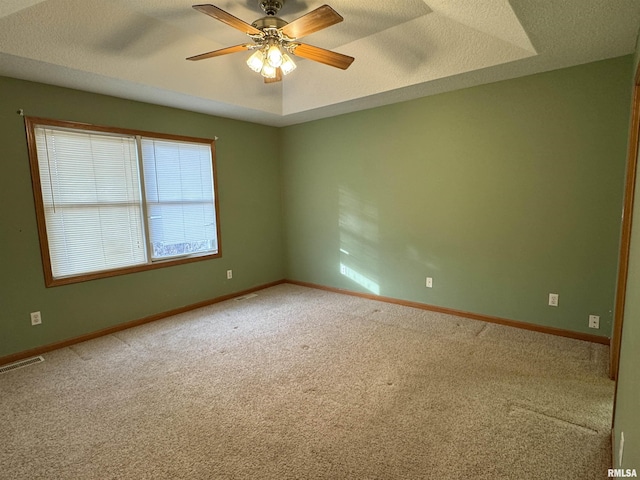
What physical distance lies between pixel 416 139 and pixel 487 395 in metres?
2.61

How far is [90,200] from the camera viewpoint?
3.20 metres

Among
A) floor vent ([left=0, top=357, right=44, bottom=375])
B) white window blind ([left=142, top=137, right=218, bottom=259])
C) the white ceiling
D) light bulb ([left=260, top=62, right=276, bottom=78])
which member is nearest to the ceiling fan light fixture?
light bulb ([left=260, top=62, right=276, bottom=78])

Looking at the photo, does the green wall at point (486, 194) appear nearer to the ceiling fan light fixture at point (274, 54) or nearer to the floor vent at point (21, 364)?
the ceiling fan light fixture at point (274, 54)

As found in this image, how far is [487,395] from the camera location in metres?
2.16

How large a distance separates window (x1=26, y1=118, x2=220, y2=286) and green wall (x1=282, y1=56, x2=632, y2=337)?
158cm

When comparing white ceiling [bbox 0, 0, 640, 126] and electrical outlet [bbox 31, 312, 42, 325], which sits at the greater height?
white ceiling [bbox 0, 0, 640, 126]

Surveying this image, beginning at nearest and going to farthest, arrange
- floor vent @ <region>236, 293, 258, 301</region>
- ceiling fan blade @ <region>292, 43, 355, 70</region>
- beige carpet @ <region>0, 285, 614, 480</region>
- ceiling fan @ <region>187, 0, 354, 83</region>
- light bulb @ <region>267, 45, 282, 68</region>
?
beige carpet @ <region>0, 285, 614, 480</region>
ceiling fan @ <region>187, 0, 354, 83</region>
light bulb @ <region>267, 45, 282, 68</region>
ceiling fan blade @ <region>292, 43, 355, 70</region>
floor vent @ <region>236, 293, 258, 301</region>

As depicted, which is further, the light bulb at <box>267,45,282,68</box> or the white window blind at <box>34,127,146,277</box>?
the white window blind at <box>34,127,146,277</box>

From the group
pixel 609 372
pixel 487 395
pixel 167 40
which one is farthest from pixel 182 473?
pixel 167 40

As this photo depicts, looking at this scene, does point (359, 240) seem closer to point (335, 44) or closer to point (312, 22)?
point (335, 44)

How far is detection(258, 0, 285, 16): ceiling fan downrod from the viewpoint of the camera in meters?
2.38

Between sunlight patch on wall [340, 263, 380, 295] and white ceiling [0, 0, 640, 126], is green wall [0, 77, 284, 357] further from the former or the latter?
sunlight patch on wall [340, 263, 380, 295]

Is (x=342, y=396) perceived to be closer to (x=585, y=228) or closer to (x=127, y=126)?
(x=585, y=228)

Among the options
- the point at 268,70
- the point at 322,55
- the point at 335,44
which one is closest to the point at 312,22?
the point at 322,55
